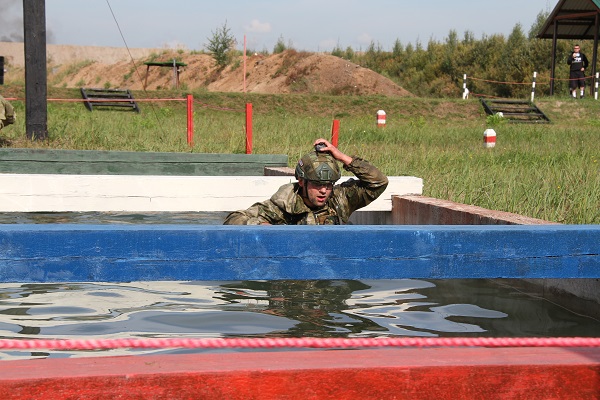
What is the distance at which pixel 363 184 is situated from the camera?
6664mm

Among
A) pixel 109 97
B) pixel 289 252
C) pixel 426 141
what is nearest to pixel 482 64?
pixel 109 97

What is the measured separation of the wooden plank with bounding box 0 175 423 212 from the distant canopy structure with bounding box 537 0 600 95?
25.0m

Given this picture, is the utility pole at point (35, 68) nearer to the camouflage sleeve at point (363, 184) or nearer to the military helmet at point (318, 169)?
the camouflage sleeve at point (363, 184)

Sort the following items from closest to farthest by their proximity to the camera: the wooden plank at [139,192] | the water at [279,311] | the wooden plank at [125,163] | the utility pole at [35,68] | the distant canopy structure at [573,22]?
the water at [279,311] → the wooden plank at [139,192] → the wooden plank at [125,163] → the utility pole at [35,68] → the distant canopy structure at [573,22]

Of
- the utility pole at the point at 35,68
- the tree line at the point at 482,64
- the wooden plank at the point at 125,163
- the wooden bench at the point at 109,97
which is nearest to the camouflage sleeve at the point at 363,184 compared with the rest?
the wooden plank at the point at 125,163

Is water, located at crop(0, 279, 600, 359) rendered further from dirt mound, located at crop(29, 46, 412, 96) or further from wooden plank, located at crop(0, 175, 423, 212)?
dirt mound, located at crop(29, 46, 412, 96)

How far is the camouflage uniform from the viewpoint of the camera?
245 inches

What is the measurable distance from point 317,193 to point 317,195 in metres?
0.02

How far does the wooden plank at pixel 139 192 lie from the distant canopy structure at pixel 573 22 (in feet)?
82.0

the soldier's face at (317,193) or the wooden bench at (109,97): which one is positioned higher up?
the wooden bench at (109,97)

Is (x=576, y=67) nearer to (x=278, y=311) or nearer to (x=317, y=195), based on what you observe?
(x=317, y=195)

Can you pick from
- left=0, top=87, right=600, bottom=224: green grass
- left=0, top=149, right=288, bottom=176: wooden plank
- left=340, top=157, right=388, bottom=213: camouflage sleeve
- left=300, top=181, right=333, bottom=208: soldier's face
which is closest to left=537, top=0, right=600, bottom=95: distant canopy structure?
left=0, top=87, right=600, bottom=224: green grass

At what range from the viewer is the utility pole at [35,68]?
13562mm

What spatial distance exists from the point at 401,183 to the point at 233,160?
348 centimetres
